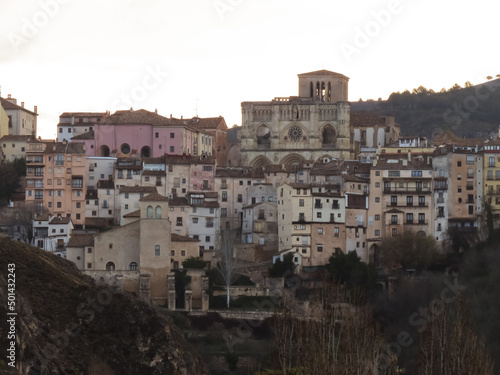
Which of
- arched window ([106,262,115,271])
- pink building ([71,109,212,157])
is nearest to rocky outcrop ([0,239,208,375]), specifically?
arched window ([106,262,115,271])

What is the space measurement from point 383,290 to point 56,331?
21920 millimetres

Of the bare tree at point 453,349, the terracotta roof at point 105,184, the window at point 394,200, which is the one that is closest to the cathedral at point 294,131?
the window at point 394,200

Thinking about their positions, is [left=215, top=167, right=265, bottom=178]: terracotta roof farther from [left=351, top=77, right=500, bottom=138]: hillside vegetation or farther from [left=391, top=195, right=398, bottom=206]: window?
[left=351, top=77, right=500, bottom=138]: hillside vegetation

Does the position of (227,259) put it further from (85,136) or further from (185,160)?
(85,136)

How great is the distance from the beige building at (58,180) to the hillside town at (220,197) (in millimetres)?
56

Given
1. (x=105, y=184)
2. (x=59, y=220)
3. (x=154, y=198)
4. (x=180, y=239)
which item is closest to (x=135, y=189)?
(x=105, y=184)

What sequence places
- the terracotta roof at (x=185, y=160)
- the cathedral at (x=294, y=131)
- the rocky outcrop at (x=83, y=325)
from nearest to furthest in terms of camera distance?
the rocky outcrop at (x=83, y=325) < the terracotta roof at (x=185, y=160) < the cathedral at (x=294, y=131)

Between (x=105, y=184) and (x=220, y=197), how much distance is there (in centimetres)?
650

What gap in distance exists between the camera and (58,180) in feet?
299

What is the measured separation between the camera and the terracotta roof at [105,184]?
90688 mm

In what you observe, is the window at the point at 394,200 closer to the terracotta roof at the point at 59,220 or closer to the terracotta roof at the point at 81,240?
the terracotta roof at the point at 81,240

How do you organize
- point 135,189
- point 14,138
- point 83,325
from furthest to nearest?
point 14,138 < point 135,189 < point 83,325

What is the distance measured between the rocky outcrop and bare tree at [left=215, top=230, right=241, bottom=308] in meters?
9.15

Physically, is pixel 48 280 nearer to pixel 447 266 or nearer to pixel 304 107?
pixel 447 266
